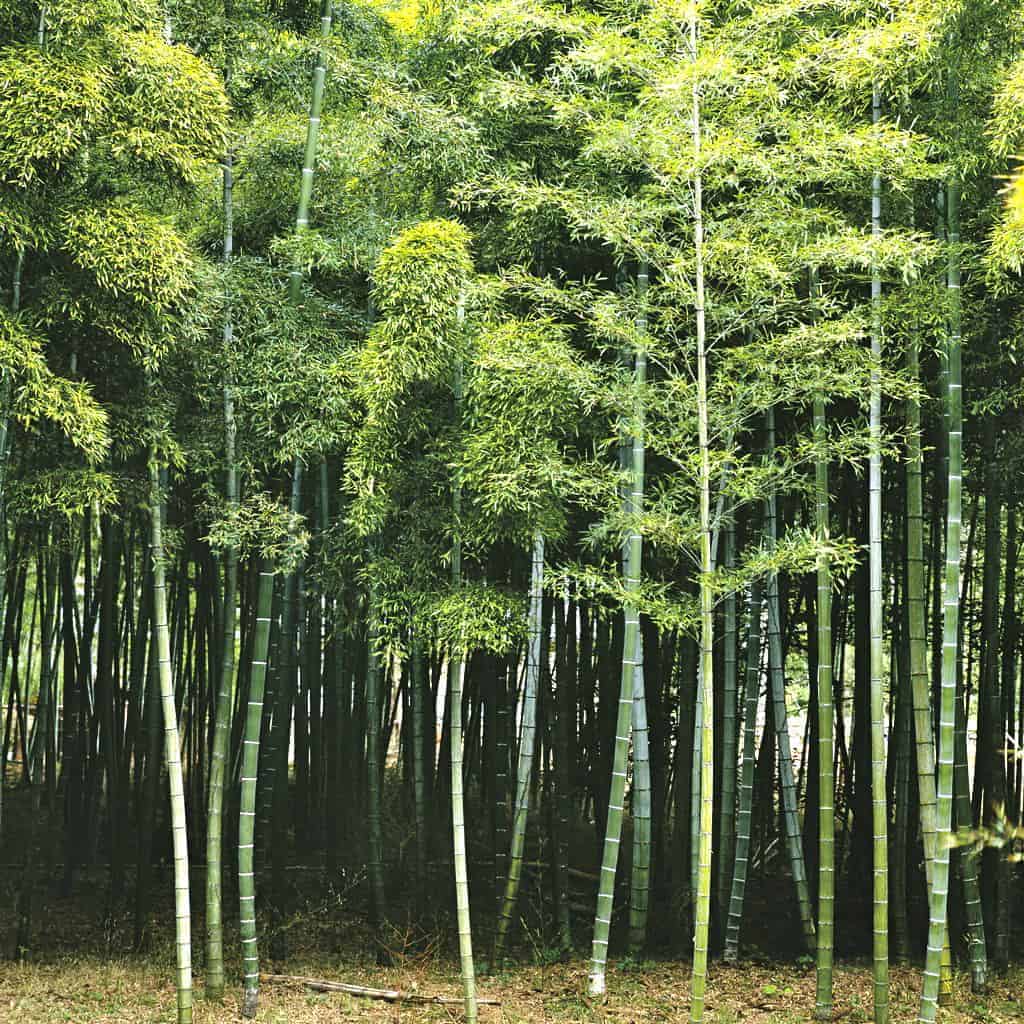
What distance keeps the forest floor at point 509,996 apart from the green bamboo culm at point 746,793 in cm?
22

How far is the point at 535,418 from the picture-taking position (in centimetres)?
562

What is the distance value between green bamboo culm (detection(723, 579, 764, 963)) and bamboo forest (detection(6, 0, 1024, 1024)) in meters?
0.05

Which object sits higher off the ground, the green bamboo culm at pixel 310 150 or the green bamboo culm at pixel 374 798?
the green bamboo culm at pixel 310 150

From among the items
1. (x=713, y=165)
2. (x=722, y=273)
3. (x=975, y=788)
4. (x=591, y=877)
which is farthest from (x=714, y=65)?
(x=591, y=877)

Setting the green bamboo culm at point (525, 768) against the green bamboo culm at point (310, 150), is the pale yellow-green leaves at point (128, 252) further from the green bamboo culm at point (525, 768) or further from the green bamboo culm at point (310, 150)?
the green bamboo culm at point (525, 768)

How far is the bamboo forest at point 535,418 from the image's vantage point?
5387mm

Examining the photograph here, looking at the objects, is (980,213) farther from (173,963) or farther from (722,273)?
(173,963)

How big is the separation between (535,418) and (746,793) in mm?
2799

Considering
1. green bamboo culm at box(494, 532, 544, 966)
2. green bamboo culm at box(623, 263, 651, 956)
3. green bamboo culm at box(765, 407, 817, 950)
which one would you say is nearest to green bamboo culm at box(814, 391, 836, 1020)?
green bamboo culm at box(765, 407, 817, 950)

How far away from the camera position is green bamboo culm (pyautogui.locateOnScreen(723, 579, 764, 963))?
6.63 m

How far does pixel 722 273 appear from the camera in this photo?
552cm

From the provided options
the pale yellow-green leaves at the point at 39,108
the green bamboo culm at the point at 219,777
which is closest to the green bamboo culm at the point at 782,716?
the green bamboo culm at the point at 219,777

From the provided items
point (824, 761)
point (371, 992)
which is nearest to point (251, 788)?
point (371, 992)

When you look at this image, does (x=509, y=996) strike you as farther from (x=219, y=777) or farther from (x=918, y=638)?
(x=918, y=638)
